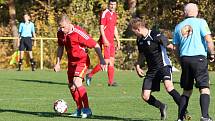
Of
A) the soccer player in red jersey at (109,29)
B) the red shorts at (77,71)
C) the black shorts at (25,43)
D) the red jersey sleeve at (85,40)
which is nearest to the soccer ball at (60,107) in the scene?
the red shorts at (77,71)

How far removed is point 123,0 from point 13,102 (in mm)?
23613

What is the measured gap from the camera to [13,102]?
44.4 ft

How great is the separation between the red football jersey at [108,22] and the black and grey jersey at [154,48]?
6823 mm

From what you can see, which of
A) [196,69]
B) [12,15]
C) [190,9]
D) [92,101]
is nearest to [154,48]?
[196,69]

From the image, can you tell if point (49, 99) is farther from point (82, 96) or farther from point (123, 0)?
point (123, 0)

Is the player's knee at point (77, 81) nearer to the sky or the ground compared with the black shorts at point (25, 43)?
nearer to the sky

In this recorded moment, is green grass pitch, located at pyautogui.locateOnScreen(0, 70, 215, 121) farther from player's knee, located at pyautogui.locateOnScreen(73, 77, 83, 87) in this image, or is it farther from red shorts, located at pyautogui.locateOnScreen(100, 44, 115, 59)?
red shorts, located at pyautogui.locateOnScreen(100, 44, 115, 59)

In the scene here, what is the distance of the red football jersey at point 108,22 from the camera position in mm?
17500

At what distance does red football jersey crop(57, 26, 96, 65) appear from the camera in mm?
11219

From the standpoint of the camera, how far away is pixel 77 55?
1135 cm

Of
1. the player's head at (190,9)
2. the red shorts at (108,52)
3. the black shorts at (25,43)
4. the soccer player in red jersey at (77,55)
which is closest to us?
the player's head at (190,9)

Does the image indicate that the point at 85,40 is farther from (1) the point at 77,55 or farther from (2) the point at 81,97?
(2) the point at 81,97

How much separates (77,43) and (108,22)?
6.36m

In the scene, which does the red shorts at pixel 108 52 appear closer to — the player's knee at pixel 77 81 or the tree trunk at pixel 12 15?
the player's knee at pixel 77 81
